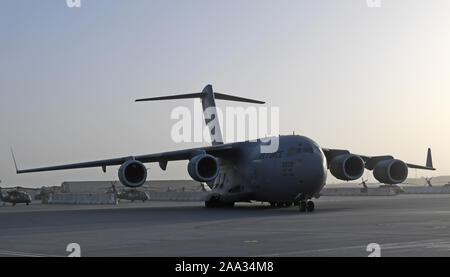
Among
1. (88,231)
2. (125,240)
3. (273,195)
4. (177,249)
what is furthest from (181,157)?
(177,249)

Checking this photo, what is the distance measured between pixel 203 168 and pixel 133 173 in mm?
3685

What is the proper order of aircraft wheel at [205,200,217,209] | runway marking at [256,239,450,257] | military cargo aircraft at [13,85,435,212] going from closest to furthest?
runway marking at [256,239,450,257] < military cargo aircraft at [13,85,435,212] < aircraft wheel at [205,200,217,209]

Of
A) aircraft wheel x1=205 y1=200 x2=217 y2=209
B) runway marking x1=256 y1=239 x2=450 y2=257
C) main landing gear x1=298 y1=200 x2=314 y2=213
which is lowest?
aircraft wheel x1=205 y1=200 x2=217 y2=209

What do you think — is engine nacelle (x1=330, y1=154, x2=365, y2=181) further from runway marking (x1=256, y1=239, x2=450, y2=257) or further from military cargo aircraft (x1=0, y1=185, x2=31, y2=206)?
military cargo aircraft (x1=0, y1=185, x2=31, y2=206)

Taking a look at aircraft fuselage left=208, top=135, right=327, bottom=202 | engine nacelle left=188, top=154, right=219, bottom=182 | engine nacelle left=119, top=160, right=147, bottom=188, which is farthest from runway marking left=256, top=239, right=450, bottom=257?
engine nacelle left=119, top=160, right=147, bottom=188

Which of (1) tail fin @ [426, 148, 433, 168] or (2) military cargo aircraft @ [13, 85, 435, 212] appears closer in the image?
(2) military cargo aircraft @ [13, 85, 435, 212]

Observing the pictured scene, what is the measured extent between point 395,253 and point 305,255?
166cm

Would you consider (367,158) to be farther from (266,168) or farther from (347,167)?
(266,168)

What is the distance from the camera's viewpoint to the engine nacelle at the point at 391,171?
113 feet

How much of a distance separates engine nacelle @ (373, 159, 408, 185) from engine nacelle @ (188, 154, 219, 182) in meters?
9.27

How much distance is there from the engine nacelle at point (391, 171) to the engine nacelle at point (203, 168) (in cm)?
927

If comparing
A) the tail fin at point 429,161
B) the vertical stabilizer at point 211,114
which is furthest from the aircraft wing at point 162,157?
the tail fin at point 429,161

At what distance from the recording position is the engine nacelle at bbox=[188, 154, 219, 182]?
31.6m

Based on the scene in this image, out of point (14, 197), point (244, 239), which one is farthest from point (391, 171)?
point (14, 197)
